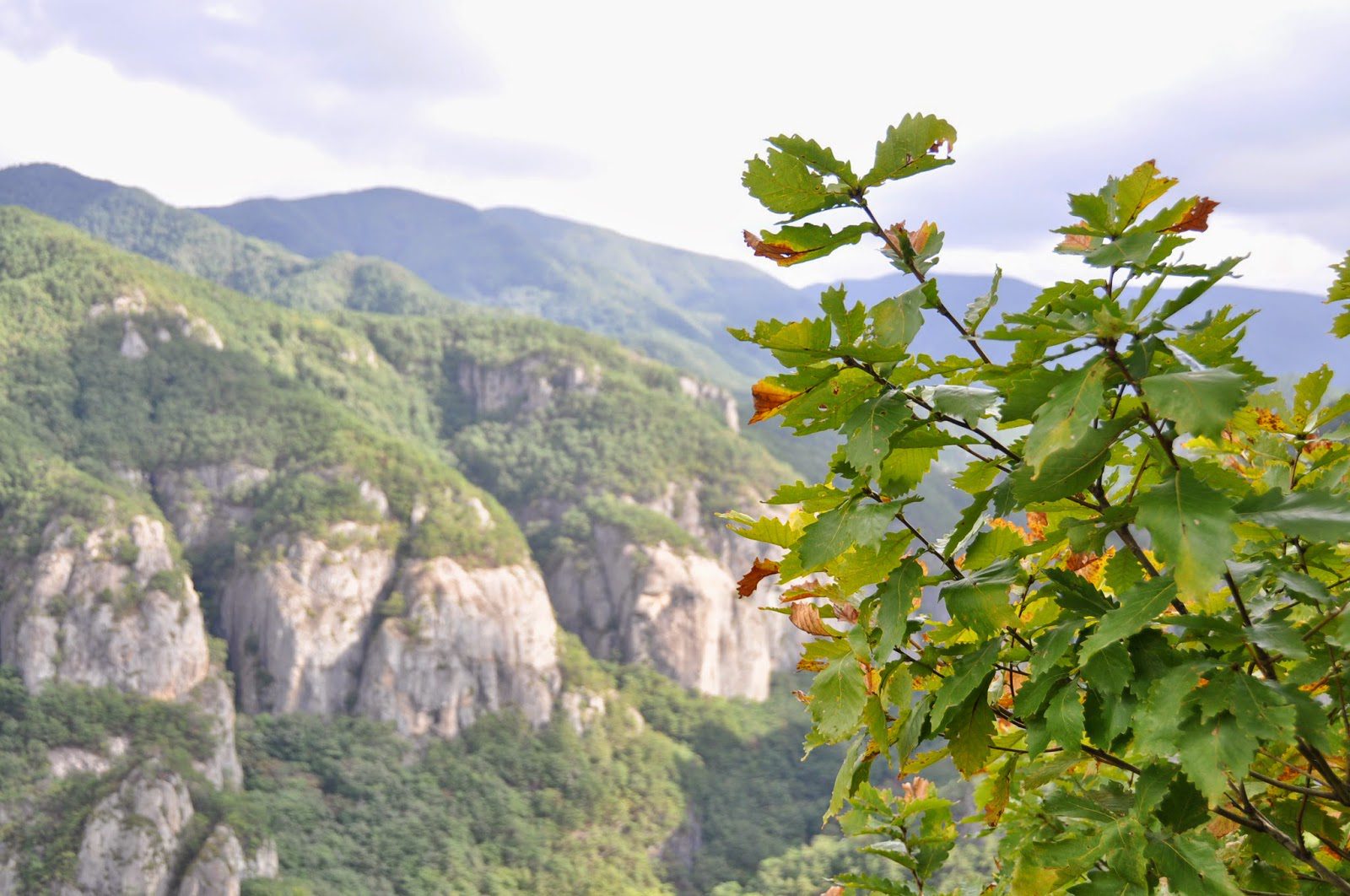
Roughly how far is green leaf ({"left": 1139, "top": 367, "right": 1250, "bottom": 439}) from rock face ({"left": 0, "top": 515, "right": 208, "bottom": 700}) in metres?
78.4

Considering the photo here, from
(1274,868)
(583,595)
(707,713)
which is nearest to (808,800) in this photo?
(707,713)

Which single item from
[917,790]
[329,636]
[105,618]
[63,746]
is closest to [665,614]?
[329,636]

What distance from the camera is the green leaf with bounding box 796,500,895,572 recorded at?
1.50 meters

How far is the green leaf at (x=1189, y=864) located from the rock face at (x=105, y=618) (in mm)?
78084

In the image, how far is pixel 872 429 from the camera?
1.47 metres

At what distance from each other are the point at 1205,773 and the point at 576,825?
77.4m

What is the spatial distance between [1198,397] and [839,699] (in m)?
0.74

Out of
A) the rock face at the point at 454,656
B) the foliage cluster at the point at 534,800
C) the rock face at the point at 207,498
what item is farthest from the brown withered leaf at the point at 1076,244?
the rock face at the point at 207,498

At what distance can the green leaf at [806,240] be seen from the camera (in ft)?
5.41

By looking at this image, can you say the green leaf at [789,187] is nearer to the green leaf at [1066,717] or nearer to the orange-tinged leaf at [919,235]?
the orange-tinged leaf at [919,235]

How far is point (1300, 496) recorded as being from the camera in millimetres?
1329

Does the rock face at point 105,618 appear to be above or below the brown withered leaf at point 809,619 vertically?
below

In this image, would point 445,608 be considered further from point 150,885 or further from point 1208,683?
point 1208,683

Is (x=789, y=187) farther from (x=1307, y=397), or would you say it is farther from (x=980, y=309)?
(x=1307, y=397)
